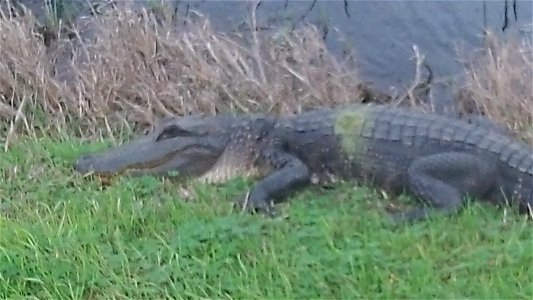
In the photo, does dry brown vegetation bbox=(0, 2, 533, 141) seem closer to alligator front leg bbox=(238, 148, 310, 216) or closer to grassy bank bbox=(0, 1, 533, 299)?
grassy bank bbox=(0, 1, 533, 299)

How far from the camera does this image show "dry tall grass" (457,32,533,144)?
216 inches

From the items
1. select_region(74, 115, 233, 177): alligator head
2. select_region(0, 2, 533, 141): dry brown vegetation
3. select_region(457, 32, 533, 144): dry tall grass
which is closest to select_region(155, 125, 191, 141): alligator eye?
select_region(74, 115, 233, 177): alligator head

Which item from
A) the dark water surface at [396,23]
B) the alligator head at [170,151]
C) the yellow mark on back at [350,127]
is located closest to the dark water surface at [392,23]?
the dark water surface at [396,23]

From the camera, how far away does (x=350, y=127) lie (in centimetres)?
484

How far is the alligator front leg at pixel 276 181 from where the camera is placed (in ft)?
14.3

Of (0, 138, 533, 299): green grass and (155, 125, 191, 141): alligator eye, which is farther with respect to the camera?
(155, 125, 191, 141): alligator eye

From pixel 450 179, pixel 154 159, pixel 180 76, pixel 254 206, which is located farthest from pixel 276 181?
pixel 180 76

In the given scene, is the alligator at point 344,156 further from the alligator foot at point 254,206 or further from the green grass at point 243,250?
the green grass at point 243,250

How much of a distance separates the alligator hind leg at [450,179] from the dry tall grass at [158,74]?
1443 mm

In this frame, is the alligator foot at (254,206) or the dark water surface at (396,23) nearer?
the alligator foot at (254,206)

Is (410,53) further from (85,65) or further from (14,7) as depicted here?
(14,7)

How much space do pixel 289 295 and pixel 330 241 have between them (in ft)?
1.38

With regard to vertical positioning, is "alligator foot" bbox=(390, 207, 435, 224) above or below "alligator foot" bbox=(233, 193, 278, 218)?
below

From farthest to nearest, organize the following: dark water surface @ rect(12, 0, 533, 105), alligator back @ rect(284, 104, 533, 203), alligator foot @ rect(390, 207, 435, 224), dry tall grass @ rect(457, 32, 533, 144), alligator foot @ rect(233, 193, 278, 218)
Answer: dark water surface @ rect(12, 0, 533, 105), dry tall grass @ rect(457, 32, 533, 144), alligator back @ rect(284, 104, 533, 203), alligator foot @ rect(233, 193, 278, 218), alligator foot @ rect(390, 207, 435, 224)
